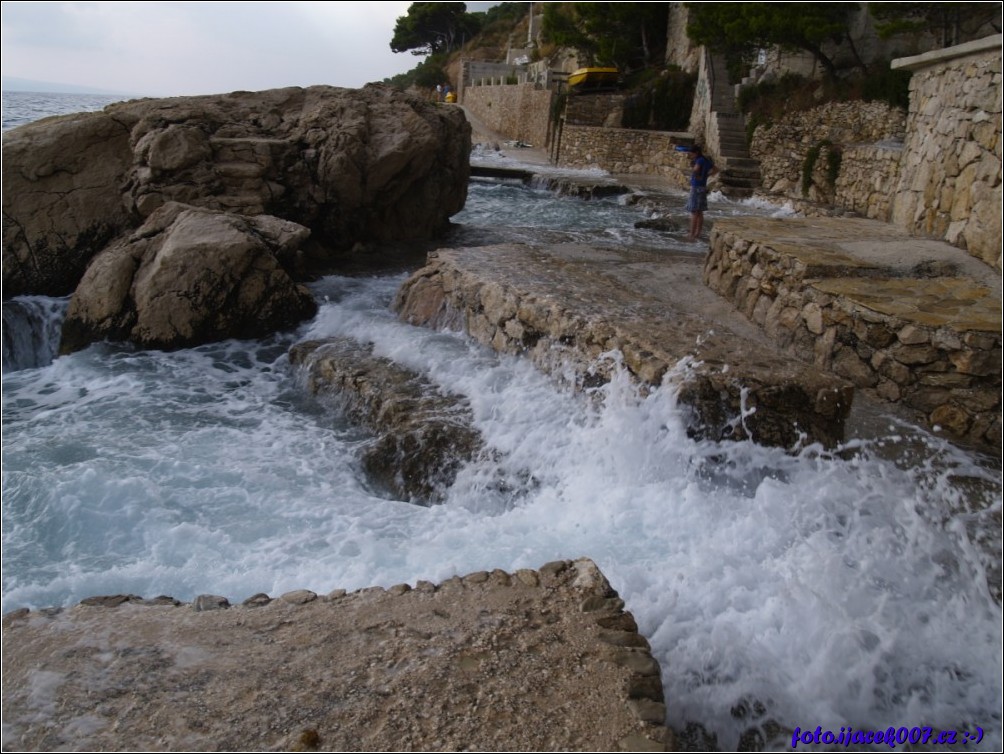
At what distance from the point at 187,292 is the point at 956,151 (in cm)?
610

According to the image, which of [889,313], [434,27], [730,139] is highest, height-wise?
[434,27]

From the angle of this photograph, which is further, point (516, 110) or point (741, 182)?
point (516, 110)

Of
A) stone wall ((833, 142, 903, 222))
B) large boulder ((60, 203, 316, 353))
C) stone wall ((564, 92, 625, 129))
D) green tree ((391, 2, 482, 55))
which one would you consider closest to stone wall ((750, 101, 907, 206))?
stone wall ((833, 142, 903, 222))

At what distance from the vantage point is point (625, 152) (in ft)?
58.9

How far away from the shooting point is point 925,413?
4.22 metres

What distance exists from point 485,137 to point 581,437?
25.0m

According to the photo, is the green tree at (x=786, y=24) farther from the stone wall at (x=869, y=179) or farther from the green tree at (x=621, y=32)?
the green tree at (x=621, y=32)

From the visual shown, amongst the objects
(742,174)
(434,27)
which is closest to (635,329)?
(742,174)

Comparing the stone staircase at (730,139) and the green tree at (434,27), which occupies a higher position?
the green tree at (434,27)

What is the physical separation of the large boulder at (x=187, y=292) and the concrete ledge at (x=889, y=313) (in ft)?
12.9

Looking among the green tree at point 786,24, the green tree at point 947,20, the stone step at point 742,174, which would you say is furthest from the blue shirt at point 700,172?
the stone step at point 742,174

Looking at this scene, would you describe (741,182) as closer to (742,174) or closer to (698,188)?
(742,174)

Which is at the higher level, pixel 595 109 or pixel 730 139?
pixel 595 109

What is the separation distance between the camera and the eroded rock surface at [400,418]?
4.46 m
